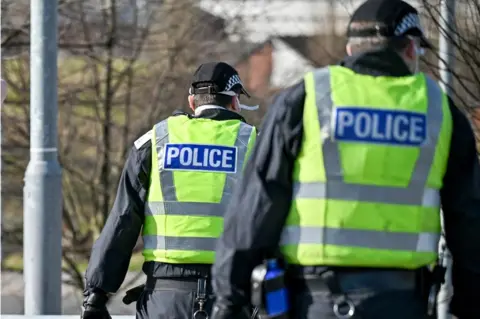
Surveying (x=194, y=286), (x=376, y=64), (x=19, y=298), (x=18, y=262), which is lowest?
(x=19, y=298)

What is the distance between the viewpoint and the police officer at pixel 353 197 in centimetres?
344

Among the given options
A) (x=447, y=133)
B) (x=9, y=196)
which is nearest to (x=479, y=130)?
(x=447, y=133)

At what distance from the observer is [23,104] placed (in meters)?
16.4

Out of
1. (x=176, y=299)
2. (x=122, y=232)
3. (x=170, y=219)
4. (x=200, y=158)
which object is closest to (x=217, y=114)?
(x=200, y=158)

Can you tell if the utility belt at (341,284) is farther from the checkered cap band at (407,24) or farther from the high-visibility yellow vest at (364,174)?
the checkered cap band at (407,24)

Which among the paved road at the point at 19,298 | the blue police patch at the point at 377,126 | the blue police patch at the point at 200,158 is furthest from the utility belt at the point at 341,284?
the paved road at the point at 19,298

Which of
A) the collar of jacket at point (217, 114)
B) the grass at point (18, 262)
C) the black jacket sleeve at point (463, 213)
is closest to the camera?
the black jacket sleeve at point (463, 213)

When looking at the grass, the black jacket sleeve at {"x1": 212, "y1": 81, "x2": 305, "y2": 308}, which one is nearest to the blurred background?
the grass

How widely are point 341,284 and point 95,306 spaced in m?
2.07

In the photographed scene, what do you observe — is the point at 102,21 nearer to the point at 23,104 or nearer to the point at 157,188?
the point at 23,104

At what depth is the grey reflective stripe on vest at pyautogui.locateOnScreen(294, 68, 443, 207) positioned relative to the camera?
3457 mm

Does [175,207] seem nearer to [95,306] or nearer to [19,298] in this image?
[95,306]

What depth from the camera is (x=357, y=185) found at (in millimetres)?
3461

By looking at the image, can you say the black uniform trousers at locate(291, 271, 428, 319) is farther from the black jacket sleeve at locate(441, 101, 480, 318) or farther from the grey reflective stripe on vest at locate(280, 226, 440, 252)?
the black jacket sleeve at locate(441, 101, 480, 318)
